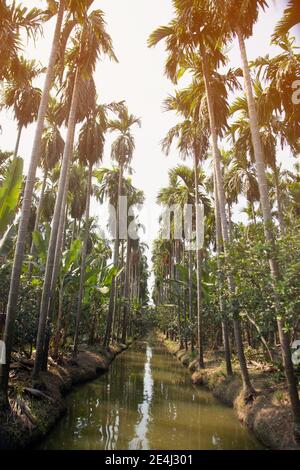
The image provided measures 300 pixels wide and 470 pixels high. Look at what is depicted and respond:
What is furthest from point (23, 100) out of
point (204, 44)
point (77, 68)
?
point (204, 44)

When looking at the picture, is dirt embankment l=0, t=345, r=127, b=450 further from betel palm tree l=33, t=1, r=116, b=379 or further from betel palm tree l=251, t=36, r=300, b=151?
betel palm tree l=251, t=36, r=300, b=151

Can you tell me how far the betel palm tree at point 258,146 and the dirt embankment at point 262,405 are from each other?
0.48 meters

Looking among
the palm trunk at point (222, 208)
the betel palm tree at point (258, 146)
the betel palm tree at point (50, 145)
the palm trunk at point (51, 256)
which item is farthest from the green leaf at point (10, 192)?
the betel palm tree at point (50, 145)

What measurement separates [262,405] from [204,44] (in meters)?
14.3

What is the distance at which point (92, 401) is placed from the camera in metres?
11.5

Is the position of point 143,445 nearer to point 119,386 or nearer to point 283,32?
point 119,386

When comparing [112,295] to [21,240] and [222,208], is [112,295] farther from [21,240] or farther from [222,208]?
[21,240]

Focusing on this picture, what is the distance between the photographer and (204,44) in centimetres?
1423

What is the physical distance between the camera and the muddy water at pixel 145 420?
766cm

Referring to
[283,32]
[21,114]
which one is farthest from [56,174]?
[283,32]

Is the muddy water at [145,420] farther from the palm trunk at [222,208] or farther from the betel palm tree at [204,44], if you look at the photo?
the betel palm tree at [204,44]

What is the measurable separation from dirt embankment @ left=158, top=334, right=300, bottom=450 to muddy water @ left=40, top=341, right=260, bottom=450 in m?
0.33

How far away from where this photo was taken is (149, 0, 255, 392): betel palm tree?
1181 centimetres

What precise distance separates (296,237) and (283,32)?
6.47 m
